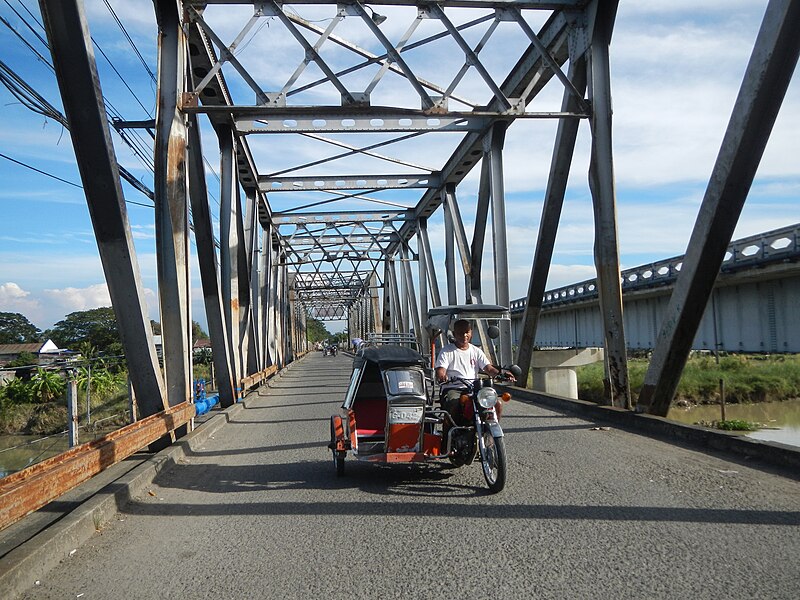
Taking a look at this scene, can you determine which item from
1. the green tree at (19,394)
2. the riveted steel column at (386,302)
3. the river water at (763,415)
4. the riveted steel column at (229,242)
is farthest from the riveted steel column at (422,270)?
the green tree at (19,394)

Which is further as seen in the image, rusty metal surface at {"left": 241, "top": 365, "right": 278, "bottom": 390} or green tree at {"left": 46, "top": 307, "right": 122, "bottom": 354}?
green tree at {"left": 46, "top": 307, "right": 122, "bottom": 354}

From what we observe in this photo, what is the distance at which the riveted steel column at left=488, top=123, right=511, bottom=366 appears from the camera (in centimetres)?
1592

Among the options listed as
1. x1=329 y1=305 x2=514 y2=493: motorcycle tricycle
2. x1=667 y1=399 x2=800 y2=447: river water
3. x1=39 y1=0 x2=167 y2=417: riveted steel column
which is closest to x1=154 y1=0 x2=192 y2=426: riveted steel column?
x1=39 y1=0 x2=167 y2=417: riveted steel column

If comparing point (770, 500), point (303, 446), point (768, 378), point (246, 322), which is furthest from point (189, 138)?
point (768, 378)

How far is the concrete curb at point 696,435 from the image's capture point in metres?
6.49

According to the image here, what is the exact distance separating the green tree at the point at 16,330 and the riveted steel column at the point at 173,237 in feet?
211

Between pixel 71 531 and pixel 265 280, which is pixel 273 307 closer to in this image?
pixel 265 280

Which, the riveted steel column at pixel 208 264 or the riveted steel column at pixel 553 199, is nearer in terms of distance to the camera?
the riveted steel column at pixel 208 264

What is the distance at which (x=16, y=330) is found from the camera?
69250 mm

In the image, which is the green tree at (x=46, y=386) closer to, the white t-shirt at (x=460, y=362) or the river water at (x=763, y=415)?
the white t-shirt at (x=460, y=362)

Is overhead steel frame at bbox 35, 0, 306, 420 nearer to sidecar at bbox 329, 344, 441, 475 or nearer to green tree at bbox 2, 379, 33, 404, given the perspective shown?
sidecar at bbox 329, 344, 441, 475

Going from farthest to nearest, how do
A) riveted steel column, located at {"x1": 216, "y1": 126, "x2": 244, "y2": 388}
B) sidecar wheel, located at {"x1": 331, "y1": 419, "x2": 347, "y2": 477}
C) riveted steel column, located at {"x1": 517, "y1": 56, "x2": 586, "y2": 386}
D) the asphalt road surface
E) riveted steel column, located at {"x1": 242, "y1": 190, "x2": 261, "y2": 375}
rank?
riveted steel column, located at {"x1": 242, "y1": 190, "x2": 261, "y2": 375} < riveted steel column, located at {"x1": 216, "y1": 126, "x2": 244, "y2": 388} < riveted steel column, located at {"x1": 517, "y1": 56, "x2": 586, "y2": 386} < sidecar wheel, located at {"x1": 331, "y1": 419, "x2": 347, "y2": 477} < the asphalt road surface

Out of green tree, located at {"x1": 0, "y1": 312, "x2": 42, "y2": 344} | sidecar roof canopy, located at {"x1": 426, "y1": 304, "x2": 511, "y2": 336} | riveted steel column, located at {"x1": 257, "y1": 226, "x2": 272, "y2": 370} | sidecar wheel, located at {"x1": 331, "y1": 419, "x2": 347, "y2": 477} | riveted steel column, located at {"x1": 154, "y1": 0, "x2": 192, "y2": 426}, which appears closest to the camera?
sidecar wheel, located at {"x1": 331, "y1": 419, "x2": 347, "y2": 477}

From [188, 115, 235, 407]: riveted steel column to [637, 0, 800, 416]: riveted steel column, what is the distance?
749 cm
